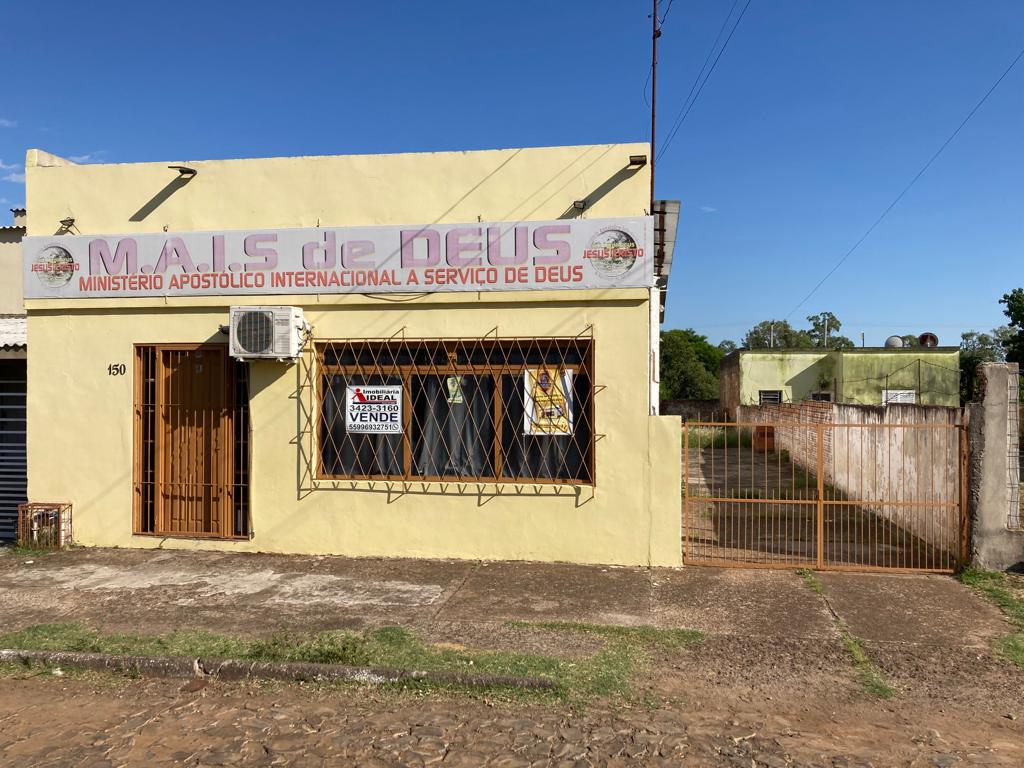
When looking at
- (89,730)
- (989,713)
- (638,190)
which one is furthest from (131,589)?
(989,713)

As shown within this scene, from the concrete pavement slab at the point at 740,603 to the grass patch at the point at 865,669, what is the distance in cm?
15

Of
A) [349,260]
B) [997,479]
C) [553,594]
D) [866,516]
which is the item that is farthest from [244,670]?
[866,516]

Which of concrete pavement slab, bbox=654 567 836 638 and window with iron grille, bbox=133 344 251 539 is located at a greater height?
window with iron grille, bbox=133 344 251 539

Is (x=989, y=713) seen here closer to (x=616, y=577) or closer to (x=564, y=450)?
(x=616, y=577)

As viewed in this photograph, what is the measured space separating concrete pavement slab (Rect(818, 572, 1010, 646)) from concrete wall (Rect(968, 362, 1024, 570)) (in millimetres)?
556

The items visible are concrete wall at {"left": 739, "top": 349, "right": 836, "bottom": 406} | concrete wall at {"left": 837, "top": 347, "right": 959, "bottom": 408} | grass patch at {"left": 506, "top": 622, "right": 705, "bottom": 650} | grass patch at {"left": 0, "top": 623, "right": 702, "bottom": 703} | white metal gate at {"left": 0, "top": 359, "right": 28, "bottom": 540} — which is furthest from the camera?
concrete wall at {"left": 739, "top": 349, "right": 836, "bottom": 406}

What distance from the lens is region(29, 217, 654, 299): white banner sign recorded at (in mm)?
7762

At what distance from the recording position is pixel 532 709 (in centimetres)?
448

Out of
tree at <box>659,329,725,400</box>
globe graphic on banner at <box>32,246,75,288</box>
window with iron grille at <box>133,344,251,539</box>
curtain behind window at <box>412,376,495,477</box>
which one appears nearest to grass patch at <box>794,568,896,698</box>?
curtain behind window at <box>412,376,495,477</box>

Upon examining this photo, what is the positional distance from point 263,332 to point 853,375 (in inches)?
1011

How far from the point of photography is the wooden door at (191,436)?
842cm

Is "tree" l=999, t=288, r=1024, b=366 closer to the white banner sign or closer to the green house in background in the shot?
the green house in background

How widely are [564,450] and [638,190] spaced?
2.88 metres

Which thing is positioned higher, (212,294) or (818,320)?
A: (818,320)
